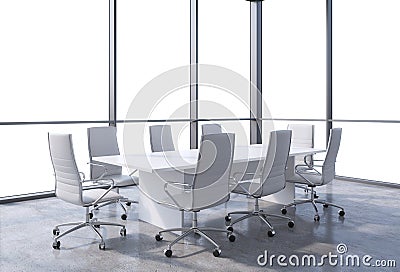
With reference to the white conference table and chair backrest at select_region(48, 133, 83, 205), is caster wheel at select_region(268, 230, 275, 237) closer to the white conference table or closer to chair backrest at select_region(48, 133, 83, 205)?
the white conference table

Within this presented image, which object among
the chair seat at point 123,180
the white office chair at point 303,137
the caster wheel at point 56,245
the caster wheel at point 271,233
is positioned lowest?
the caster wheel at point 56,245

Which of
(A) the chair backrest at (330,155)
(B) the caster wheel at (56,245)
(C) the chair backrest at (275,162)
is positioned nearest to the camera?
(B) the caster wheel at (56,245)

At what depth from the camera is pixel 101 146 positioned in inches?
219

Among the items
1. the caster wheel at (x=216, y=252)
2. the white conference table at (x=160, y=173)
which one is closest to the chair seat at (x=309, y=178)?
the white conference table at (x=160, y=173)

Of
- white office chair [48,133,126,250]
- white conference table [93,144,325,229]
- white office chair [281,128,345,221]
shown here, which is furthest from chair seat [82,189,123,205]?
white office chair [281,128,345,221]

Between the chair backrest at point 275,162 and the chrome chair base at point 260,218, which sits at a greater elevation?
the chair backrest at point 275,162

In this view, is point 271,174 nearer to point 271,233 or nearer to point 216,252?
point 271,233

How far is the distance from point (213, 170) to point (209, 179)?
9cm

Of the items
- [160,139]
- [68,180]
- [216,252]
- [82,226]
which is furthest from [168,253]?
[160,139]

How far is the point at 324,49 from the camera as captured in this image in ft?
27.0

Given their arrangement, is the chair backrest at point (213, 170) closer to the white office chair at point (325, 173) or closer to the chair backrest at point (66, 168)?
the chair backrest at point (66, 168)

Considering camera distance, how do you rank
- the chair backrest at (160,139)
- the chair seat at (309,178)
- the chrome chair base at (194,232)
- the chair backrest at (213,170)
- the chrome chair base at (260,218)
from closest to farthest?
the chair backrest at (213,170), the chrome chair base at (194,232), the chrome chair base at (260,218), the chair seat at (309,178), the chair backrest at (160,139)

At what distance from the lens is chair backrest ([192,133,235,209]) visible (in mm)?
3857

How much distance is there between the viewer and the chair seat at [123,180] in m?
5.19
